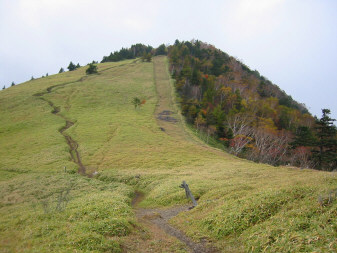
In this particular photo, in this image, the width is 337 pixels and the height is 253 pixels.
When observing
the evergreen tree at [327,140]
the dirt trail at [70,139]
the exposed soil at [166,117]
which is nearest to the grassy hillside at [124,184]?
the exposed soil at [166,117]

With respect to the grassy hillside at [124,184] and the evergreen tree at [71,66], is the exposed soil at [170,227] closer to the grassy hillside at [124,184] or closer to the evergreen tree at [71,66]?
the grassy hillside at [124,184]

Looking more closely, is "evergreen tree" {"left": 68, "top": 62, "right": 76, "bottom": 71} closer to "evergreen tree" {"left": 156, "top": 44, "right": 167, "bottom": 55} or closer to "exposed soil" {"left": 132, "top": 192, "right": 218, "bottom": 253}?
"evergreen tree" {"left": 156, "top": 44, "right": 167, "bottom": 55}

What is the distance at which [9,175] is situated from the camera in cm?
3250


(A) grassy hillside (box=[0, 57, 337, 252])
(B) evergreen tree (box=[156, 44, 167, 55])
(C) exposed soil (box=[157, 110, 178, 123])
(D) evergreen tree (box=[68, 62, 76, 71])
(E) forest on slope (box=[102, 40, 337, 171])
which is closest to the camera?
(A) grassy hillside (box=[0, 57, 337, 252])

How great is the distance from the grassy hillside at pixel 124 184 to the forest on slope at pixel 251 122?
1098 cm

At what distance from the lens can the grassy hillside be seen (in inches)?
411

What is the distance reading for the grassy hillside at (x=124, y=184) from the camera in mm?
10445

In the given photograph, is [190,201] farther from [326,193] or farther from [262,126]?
[262,126]

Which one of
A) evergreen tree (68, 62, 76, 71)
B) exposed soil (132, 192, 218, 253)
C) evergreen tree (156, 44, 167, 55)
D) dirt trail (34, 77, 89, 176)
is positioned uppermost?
evergreen tree (156, 44, 167, 55)

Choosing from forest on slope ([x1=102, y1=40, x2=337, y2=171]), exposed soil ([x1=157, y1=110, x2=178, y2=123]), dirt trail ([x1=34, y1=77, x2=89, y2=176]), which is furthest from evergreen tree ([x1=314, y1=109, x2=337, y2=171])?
dirt trail ([x1=34, y1=77, x2=89, y2=176])

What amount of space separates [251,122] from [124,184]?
178ft

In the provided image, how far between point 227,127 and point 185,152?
101ft

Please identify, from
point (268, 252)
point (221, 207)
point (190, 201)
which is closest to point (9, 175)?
point (190, 201)

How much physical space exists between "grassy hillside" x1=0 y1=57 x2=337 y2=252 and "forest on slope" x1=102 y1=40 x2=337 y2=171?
36.0 ft
